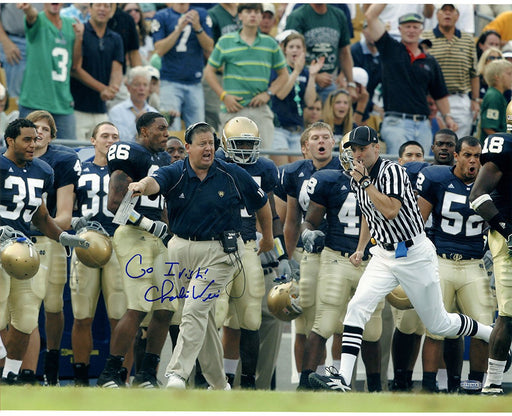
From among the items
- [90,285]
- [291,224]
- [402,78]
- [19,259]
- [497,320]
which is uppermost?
[402,78]

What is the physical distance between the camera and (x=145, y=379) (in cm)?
810

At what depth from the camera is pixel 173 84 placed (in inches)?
446

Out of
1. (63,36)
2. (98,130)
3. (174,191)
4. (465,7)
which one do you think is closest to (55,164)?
(98,130)

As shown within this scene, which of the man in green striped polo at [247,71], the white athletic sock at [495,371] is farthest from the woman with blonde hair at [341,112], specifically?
the white athletic sock at [495,371]

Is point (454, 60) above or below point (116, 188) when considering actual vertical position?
above

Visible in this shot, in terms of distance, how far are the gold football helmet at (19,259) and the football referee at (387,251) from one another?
212cm

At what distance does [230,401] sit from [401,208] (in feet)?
6.23

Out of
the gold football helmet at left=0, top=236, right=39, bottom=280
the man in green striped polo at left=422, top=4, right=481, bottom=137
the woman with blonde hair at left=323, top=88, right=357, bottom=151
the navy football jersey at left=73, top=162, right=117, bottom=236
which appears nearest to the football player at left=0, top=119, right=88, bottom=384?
the gold football helmet at left=0, top=236, right=39, bottom=280

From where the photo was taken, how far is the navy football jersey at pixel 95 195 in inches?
340

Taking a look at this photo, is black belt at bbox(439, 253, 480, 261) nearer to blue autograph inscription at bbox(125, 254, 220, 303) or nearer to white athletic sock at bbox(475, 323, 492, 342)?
white athletic sock at bbox(475, 323, 492, 342)

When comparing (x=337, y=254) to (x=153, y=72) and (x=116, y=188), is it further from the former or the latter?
(x=153, y=72)

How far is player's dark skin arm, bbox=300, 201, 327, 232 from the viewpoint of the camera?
28.5ft

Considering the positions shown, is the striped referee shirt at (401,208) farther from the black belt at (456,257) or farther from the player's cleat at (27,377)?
the player's cleat at (27,377)

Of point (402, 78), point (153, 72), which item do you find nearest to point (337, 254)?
point (402, 78)
